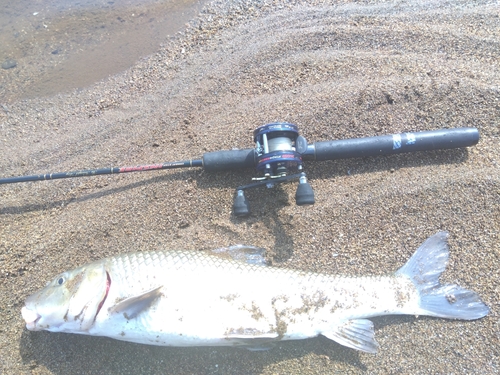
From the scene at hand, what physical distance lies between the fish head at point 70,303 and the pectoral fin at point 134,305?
18 cm

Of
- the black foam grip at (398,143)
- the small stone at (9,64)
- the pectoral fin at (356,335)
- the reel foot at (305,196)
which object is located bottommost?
the pectoral fin at (356,335)

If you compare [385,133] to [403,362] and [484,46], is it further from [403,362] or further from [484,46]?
[403,362]

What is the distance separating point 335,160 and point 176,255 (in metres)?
1.62

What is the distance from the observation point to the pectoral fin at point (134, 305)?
2361 mm

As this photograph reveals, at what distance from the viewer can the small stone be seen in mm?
4992

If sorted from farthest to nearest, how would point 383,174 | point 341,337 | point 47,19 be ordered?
point 47,19, point 383,174, point 341,337

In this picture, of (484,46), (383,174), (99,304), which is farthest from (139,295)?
(484,46)

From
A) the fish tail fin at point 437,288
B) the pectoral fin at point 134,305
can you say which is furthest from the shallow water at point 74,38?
the fish tail fin at point 437,288

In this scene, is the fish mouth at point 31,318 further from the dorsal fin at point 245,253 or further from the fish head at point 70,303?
the dorsal fin at point 245,253

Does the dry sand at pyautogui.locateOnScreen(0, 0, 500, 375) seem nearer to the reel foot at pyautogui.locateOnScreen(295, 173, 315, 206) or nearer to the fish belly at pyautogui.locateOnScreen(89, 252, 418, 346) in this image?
the fish belly at pyautogui.locateOnScreen(89, 252, 418, 346)

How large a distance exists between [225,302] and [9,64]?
4.85m

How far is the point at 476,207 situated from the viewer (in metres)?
2.87

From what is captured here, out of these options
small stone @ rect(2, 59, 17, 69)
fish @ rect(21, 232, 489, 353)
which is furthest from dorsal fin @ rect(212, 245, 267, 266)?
small stone @ rect(2, 59, 17, 69)

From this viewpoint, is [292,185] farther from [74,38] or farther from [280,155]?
[74,38]
